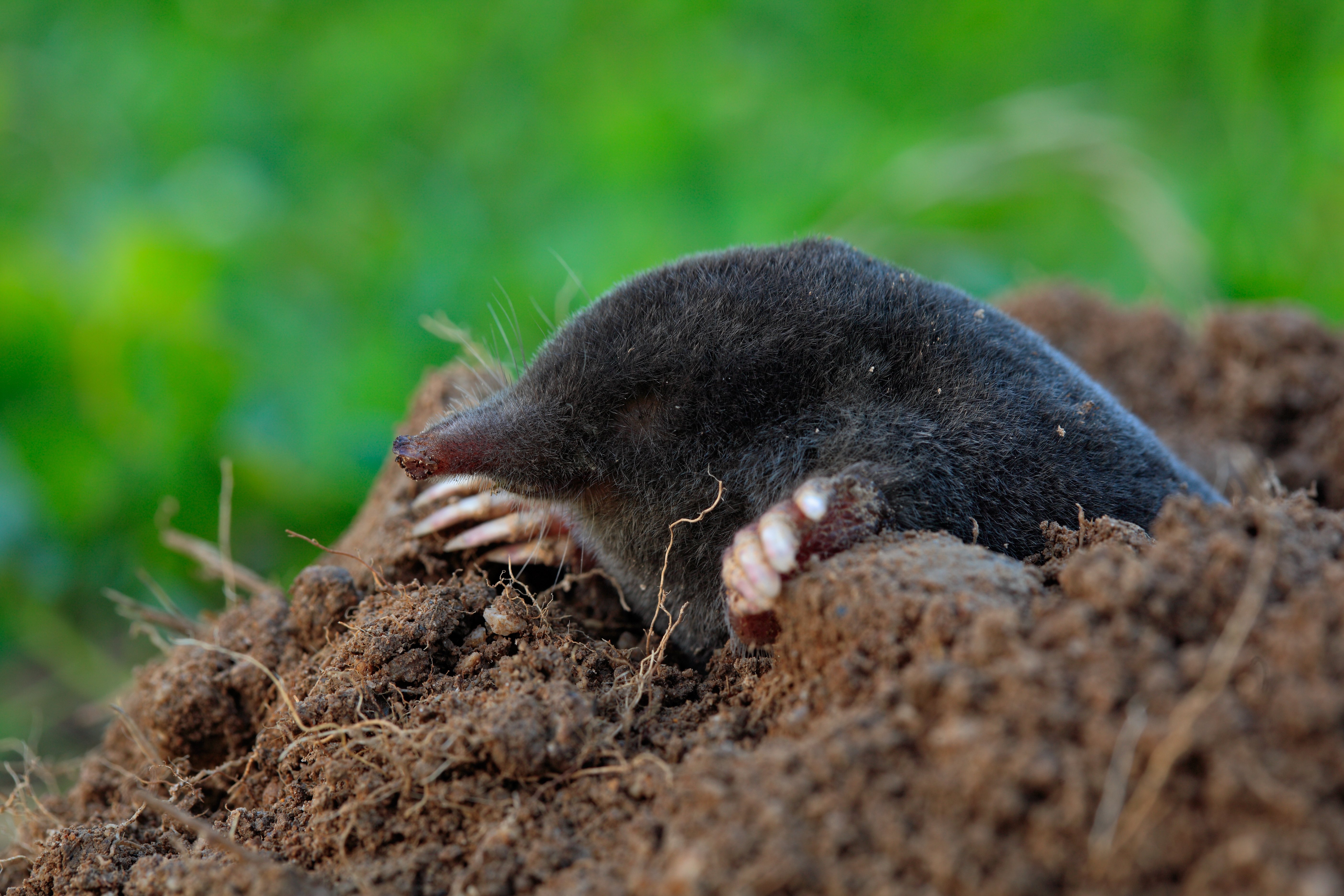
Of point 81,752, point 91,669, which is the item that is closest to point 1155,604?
point 81,752

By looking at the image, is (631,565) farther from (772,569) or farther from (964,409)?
(964,409)

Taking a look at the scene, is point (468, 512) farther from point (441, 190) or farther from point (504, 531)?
point (441, 190)

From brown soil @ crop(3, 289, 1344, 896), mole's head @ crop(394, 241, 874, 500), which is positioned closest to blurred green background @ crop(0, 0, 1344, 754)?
mole's head @ crop(394, 241, 874, 500)

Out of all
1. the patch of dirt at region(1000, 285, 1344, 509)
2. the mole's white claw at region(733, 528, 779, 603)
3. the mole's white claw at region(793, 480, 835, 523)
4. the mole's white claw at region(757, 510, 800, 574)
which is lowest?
the patch of dirt at region(1000, 285, 1344, 509)

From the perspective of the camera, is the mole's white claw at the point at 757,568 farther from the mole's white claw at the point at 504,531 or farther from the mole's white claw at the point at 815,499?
the mole's white claw at the point at 504,531

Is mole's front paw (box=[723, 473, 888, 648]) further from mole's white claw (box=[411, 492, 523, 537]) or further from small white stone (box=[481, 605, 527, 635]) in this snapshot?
mole's white claw (box=[411, 492, 523, 537])

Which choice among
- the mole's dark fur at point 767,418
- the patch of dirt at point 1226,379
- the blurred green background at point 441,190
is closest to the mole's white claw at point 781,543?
the mole's dark fur at point 767,418

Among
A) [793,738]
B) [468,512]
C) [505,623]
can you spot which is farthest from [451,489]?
[793,738]
